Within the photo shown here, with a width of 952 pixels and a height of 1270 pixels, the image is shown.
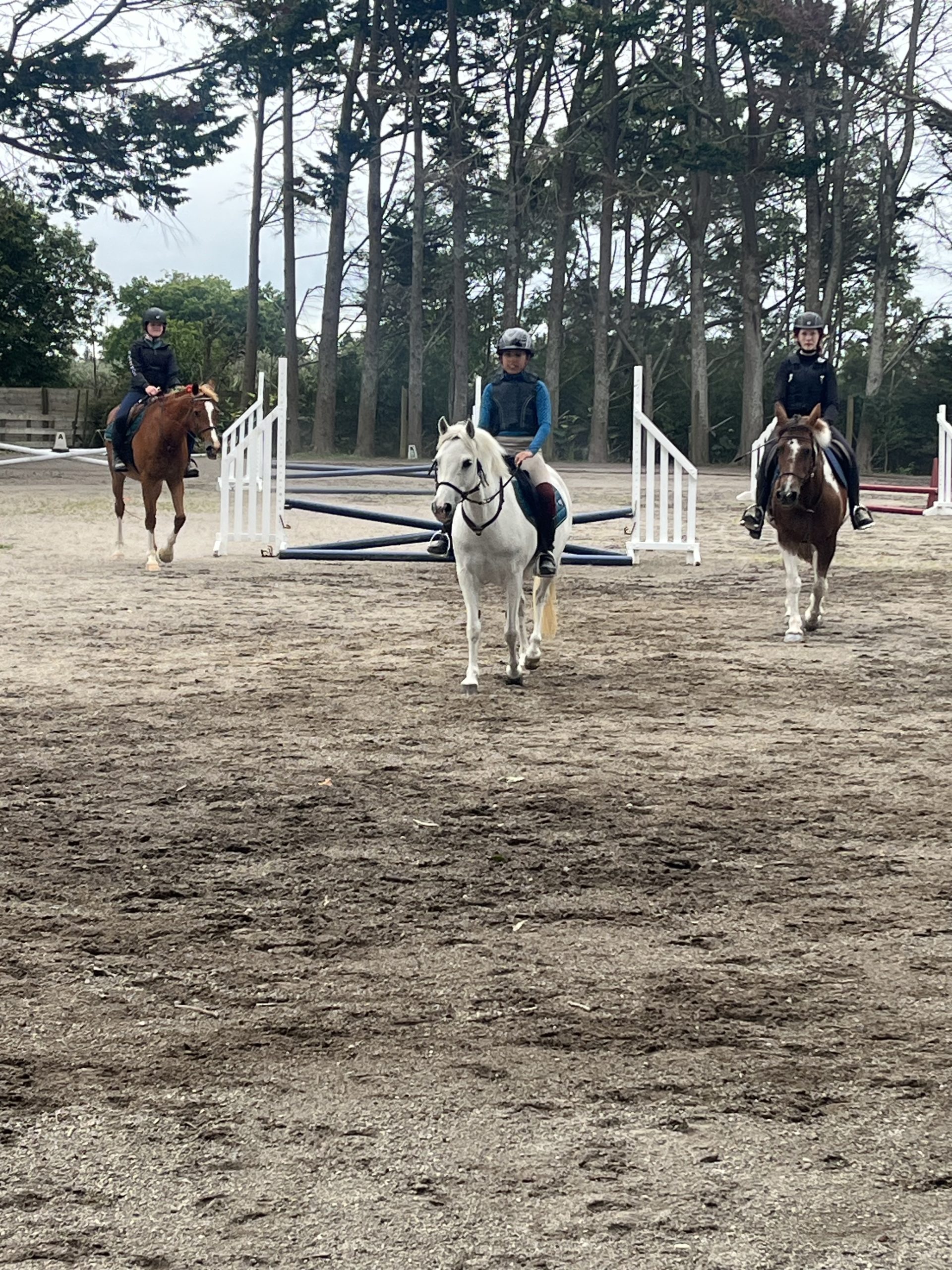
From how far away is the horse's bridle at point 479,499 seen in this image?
28.7ft

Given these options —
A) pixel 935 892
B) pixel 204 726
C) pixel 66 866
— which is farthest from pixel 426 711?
pixel 935 892

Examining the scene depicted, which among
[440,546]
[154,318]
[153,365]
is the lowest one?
[440,546]

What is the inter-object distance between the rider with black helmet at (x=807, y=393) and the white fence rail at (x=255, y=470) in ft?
16.1

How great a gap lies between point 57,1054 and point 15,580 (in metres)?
11.5

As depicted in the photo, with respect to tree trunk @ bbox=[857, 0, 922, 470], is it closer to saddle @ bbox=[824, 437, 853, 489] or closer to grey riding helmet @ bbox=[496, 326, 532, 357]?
saddle @ bbox=[824, 437, 853, 489]

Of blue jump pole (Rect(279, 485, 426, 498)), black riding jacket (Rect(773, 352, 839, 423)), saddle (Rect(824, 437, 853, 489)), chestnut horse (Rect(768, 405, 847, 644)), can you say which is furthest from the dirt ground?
blue jump pole (Rect(279, 485, 426, 498))

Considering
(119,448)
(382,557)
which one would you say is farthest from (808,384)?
(119,448)

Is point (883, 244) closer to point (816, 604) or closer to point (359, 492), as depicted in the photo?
point (359, 492)

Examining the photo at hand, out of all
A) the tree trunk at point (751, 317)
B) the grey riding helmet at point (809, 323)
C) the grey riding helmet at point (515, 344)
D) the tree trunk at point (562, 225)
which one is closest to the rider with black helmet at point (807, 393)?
the grey riding helmet at point (809, 323)

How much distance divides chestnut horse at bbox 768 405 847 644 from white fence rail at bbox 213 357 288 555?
5309mm

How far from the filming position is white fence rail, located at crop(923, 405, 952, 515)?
24562 millimetres

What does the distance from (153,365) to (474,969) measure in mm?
12550

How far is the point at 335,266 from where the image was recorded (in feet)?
156

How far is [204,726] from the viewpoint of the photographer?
809 centimetres
